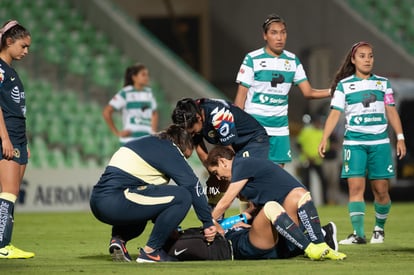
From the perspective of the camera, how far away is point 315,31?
25.0 m

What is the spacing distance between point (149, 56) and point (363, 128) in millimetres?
11308

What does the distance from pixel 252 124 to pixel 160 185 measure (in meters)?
1.60

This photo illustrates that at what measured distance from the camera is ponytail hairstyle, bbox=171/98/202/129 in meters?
9.65

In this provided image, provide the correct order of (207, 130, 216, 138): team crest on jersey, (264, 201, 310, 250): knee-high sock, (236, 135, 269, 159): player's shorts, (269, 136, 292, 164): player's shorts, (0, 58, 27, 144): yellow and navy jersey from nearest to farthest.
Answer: (264, 201, 310, 250): knee-high sock, (0, 58, 27, 144): yellow and navy jersey, (207, 130, 216, 138): team crest on jersey, (236, 135, 269, 159): player's shorts, (269, 136, 292, 164): player's shorts

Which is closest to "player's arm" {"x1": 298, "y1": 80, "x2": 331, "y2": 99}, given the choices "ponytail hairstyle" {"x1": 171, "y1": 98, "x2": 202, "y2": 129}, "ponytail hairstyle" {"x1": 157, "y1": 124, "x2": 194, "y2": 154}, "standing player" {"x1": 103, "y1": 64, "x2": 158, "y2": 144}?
"ponytail hairstyle" {"x1": 171, "y1": 98, "x2": 202, "y2": 129}

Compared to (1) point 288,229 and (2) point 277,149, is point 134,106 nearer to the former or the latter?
(2) point 277,149

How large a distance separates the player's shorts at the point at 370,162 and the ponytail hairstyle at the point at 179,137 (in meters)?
2.74

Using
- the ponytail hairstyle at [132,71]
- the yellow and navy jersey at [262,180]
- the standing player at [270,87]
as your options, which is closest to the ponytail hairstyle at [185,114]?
the yellow and navy jersey at [262,180]

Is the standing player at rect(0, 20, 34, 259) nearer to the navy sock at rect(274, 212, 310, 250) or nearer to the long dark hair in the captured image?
the long dark hair

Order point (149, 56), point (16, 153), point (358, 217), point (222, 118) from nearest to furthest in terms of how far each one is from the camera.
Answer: point (16, 153) → point (222, 118) → point (358, 217) → point (149, 56)

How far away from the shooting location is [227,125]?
398 inches

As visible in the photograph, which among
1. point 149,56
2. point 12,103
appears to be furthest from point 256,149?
point 149,56

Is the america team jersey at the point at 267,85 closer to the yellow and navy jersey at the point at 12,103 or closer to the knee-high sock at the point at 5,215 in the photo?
the yellow and navy jersey at the point at 12,103

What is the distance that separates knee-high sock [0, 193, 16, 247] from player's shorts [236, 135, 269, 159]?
7.11ft
